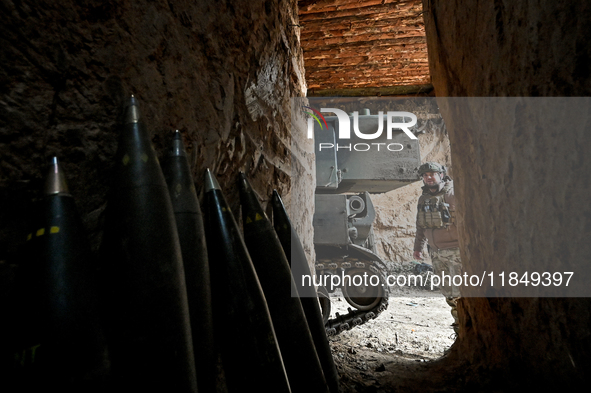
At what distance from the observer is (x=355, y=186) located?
221 inches

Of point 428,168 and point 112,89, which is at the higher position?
point 428,168

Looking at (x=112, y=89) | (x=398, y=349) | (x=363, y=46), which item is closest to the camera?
(x=112, y=89)

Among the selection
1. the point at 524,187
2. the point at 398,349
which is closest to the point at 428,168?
the point at 398,349

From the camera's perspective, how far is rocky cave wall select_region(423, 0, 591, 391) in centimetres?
78

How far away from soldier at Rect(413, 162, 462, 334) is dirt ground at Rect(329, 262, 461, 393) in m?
0.74

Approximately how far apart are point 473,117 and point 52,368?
1570 millimetres

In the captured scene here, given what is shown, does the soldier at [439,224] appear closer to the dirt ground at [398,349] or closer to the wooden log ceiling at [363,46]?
the dirt ground at [398,349]

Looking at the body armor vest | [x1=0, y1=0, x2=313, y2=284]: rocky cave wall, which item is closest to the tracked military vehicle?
the body armor vest

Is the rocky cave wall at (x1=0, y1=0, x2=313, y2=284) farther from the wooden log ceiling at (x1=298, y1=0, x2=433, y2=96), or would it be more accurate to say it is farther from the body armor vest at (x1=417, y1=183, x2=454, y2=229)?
the body armor vest at (x1=417, y1=183, x2=454, y2=229)

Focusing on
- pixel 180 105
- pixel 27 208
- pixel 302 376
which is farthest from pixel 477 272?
pixel 27 208

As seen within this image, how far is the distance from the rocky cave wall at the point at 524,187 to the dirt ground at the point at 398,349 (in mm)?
228

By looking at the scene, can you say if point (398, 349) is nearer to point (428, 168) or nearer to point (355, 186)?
point (355, 186)

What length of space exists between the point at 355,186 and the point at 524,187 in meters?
4.64

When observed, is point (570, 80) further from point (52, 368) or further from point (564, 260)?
point (52, 368)
